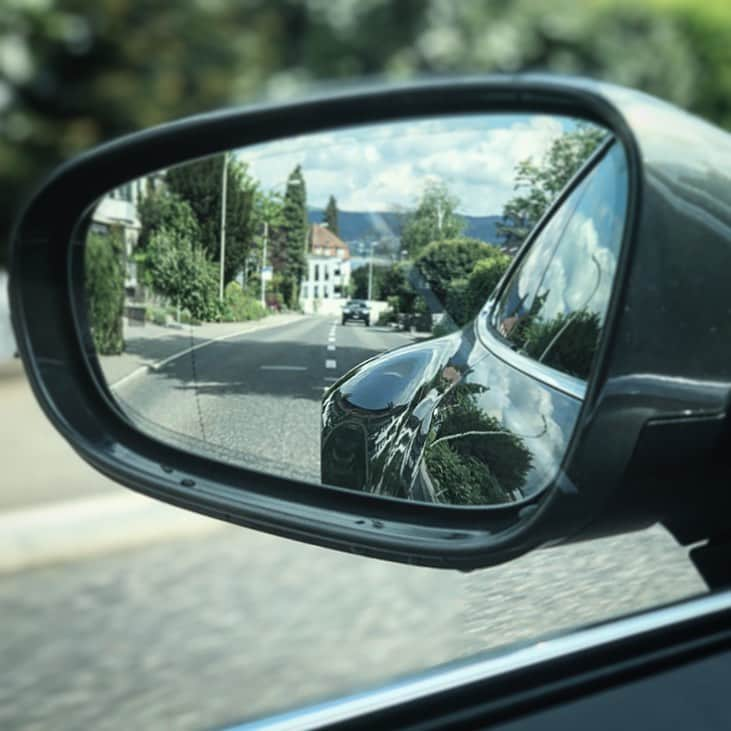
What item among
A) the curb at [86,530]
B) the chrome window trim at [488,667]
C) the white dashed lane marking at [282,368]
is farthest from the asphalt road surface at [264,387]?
the curb at [86,530]

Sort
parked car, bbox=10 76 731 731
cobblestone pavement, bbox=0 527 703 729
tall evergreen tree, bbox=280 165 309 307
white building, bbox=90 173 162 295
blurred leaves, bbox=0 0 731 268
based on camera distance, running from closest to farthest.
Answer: parked car, bbox=10 76 731 731
tall evergreen tree, bbox=280 165 309 307
white building, bbox=90 173 162 295
cobblestone pavement, bbox=0 527 703 729
blurred leaves, bbox=0 0 731 268

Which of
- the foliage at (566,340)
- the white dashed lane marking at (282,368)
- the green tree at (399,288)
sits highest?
the green tree at (399,288)

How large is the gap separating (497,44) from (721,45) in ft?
7.86

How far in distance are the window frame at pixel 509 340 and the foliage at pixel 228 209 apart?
292mm

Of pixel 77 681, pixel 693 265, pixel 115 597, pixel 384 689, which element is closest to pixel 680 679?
pixel 384 689

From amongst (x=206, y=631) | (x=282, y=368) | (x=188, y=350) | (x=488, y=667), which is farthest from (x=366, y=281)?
(x=206, y=631)

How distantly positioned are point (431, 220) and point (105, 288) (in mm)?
460

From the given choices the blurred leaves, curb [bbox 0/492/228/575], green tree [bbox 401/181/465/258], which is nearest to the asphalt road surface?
green tree [bbox 401/181/465/258]

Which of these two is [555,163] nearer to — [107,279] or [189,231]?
[189,231]

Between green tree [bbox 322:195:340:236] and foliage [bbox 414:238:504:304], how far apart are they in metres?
0.11

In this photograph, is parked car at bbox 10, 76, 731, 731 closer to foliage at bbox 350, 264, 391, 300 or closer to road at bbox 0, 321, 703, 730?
foliage at bbox 350, 264, 391, 300

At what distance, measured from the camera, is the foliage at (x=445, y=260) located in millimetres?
1223

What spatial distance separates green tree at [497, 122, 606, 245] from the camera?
1.23m

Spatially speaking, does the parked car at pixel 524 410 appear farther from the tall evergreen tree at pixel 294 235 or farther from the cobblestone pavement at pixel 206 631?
the cobblestone pavement at pixel 206 631
